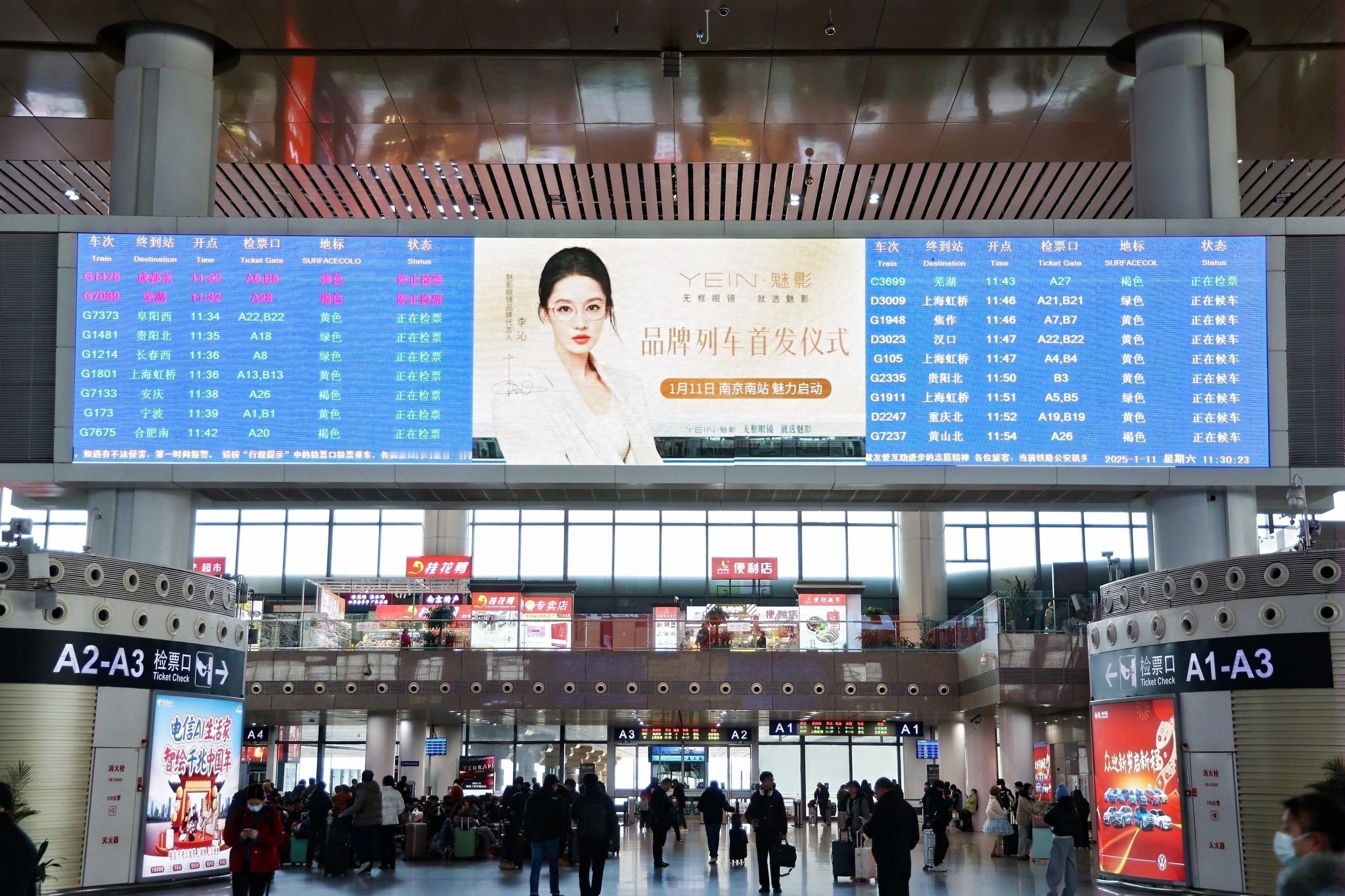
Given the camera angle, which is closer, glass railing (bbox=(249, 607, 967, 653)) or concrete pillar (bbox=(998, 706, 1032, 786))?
concrete pillar (bbox=(998, 706, 1032, 786))

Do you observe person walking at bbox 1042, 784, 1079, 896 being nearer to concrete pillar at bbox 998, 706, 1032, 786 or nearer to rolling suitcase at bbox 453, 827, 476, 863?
rolling suitcase at bbox 453, 827, 476, 863

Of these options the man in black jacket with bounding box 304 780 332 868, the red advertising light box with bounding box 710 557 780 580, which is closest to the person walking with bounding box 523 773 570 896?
the man in black jacket with bounding box 304 780 332 868

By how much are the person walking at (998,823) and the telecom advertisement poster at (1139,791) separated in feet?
22.6

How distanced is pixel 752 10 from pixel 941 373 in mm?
5022

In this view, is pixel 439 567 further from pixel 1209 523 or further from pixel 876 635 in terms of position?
pixel 1209 523

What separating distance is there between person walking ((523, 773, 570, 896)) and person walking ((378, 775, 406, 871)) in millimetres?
5344

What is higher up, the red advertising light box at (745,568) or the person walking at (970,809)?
the red advertising light box at (745,568)

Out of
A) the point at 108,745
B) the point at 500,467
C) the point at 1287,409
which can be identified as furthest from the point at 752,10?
the point at 108,745

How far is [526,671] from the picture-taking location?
30.5m

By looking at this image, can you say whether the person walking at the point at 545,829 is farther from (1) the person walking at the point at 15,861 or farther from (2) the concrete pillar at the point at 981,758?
(2) the concrete pillar at the point at 981,758

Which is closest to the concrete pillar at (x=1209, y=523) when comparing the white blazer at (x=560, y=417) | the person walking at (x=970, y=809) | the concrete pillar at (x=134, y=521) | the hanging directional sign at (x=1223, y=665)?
the hanging directional sign at (x=1223, y=665)

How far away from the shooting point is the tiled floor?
16703mm

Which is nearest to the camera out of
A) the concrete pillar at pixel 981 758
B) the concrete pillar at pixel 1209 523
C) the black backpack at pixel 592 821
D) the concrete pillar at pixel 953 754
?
the black backpack at pixel 592 821

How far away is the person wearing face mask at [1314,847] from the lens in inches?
224
